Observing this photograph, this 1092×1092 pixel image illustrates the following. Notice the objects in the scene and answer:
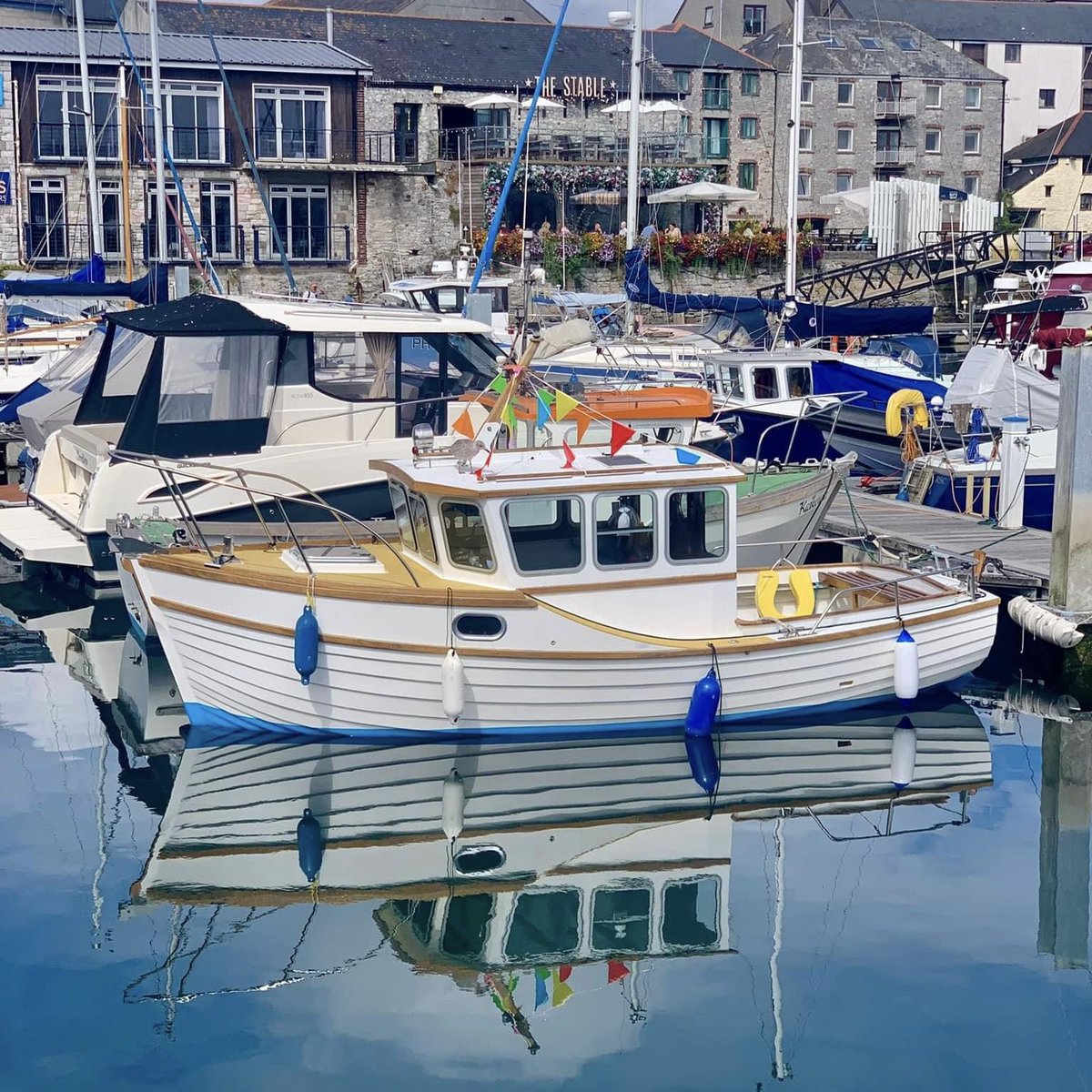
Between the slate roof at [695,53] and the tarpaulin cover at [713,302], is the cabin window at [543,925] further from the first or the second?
the slate roof at [695,53]

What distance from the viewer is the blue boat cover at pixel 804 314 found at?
25516 millimetres

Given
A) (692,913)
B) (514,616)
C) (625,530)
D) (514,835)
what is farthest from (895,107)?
(692,913)

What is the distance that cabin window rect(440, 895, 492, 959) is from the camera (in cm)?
916

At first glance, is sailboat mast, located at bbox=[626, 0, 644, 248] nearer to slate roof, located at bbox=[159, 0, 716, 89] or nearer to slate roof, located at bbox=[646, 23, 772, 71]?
slate roof, located at bbox=[159, 0, 716, 89]

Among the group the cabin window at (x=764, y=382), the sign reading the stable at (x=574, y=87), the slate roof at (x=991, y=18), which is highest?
the slate roof at (x=991, y=18)

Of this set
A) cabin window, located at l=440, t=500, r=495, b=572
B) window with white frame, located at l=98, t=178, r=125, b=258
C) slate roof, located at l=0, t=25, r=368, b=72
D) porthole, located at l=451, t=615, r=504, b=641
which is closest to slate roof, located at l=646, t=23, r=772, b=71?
slate roof, located at l=0, t=25, r=368, b=72

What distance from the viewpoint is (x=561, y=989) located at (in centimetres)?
870

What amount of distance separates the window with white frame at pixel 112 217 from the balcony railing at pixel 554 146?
9.24 meters

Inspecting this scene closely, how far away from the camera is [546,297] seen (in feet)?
100

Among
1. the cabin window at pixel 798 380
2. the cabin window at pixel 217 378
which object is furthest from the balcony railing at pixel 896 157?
the cabin window at pixel 217 378

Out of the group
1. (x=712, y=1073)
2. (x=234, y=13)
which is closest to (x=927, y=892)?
(x=712, y=1073)

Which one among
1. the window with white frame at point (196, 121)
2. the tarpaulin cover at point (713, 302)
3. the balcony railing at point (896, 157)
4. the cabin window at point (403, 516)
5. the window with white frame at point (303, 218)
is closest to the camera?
the cabin window at point (403, 516)

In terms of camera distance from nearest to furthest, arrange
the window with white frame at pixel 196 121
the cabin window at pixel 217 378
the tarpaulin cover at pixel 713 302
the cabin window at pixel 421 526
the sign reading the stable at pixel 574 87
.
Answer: the cabin window at pixel 421 526 → the cabin window at pixel 217 378 → the tarpaulin cover at pixel 713 302 → the window with white frame at pixel 196 121 → the sign reading the stable at pixel 574 87

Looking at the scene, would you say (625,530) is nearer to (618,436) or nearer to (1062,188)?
(618,436)
